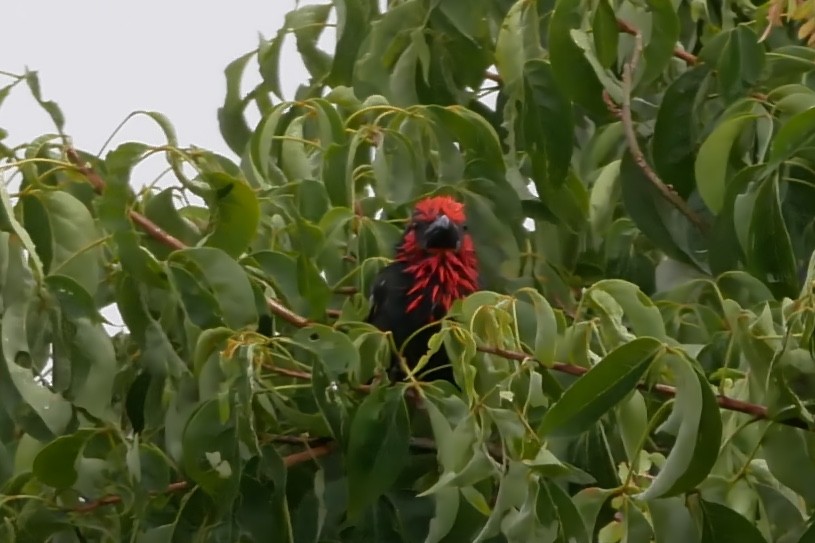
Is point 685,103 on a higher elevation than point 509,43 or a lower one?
lower

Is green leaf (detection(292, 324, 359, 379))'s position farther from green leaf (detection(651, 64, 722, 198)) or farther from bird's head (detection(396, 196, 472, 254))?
bird's head (detection(396, 196, 472, 254))

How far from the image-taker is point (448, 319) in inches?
64.8

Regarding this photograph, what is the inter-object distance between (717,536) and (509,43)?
888 mm

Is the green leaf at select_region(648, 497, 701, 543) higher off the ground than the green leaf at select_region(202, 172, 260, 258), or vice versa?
the green leaf at select_region(202, 172, 260, 258)

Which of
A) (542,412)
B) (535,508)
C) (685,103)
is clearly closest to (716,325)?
(685,103)

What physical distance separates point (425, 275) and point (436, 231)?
96mm

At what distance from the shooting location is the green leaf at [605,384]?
53.0 inches

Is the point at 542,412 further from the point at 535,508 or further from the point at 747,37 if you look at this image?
the point at 747,37

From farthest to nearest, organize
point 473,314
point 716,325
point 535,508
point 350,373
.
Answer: point 716,325, point 350,373, point 473,314, point 535,508

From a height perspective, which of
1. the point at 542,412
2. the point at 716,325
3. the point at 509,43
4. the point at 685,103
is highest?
the point at 509,43

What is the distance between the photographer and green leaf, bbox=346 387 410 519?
162 centimetres

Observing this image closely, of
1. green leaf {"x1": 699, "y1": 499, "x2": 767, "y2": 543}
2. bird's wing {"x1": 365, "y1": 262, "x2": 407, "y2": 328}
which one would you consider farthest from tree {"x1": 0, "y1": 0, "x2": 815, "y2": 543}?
bird's wing {"x1": 365, "y1": 262, "x2": 407, "y2": 328}

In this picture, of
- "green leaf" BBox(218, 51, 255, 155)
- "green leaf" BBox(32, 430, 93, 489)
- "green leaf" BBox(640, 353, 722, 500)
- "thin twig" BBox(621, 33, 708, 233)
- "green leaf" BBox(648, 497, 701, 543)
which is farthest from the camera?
"green leaf" BBox(218, 51, 255, 155)

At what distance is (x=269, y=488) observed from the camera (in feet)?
5.74
